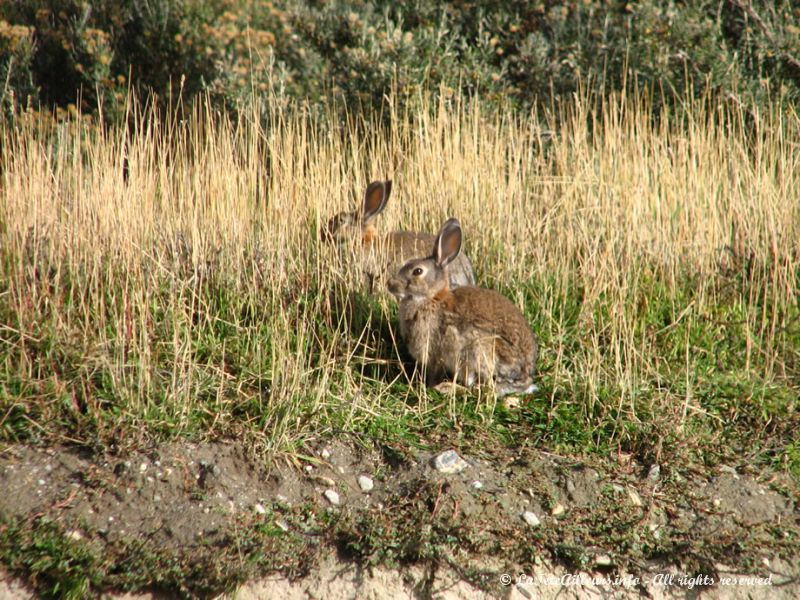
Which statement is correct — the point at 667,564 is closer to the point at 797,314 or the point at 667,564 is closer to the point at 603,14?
the point at 797,314

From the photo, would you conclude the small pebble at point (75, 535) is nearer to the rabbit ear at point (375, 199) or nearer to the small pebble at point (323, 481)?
the small pebble at point (323, 481)

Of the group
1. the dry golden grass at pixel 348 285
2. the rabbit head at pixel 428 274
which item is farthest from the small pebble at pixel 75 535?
the rabbit head at pixel 428 274

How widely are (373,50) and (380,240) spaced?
3.88 m

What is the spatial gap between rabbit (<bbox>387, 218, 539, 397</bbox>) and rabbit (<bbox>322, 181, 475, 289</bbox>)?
2.28 feet

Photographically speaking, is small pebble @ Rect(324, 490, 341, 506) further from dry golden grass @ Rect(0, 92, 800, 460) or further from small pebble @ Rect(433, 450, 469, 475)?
small pebble @ Rect(433, 450, 469, 475)

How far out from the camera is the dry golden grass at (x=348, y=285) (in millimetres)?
5168

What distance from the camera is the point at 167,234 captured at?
253 inches

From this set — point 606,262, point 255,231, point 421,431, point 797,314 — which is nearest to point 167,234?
point 255,231

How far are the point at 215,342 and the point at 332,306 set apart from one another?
94cm

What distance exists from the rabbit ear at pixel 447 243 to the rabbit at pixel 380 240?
61 cm

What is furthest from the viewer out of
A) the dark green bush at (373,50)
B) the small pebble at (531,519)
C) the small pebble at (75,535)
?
the dark green bush at (373,50)

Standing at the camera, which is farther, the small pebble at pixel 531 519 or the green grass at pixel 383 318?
the green grass at pixel 383 318

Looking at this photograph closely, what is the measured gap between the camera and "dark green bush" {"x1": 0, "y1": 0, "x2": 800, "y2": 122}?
9.77m

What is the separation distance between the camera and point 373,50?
984 cm
